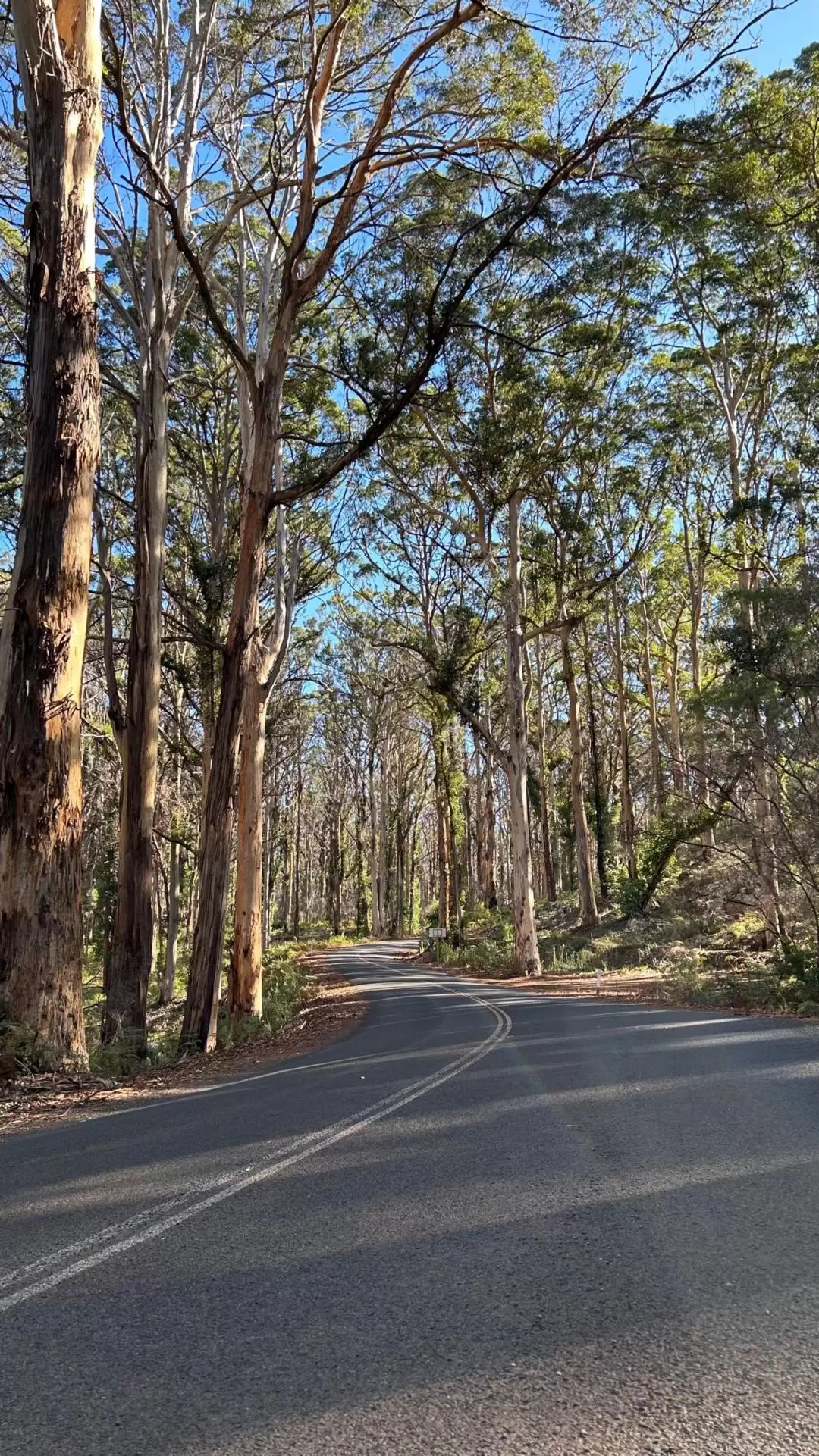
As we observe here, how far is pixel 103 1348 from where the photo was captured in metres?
2.95

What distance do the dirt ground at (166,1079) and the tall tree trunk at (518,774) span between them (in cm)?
626

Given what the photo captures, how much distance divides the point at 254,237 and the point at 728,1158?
20.7 meters

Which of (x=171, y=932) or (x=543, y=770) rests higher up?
Answer: (x=543, y=770)

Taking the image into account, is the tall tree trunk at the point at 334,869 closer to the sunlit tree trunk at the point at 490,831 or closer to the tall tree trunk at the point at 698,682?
the sunlit tree trunk at the point at 490,831

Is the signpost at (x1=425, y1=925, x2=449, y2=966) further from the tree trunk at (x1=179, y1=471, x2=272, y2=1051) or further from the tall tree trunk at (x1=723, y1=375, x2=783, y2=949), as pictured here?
the tree trunk at (x1=179, y1=471, x2=272, y2=1051)

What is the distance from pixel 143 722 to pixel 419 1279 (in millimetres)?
12425

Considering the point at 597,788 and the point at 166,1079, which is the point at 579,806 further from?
the point at 166,1079

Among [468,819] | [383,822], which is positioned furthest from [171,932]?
[468,819]

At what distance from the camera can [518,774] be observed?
24.1 m

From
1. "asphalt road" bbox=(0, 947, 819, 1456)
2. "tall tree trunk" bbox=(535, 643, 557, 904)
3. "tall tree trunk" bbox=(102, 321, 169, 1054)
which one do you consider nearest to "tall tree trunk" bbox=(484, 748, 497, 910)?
"tall tree trunk" bbox=(535, 643, 557, 904)

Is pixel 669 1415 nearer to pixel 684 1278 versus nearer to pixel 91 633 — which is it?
pixel 684 1278

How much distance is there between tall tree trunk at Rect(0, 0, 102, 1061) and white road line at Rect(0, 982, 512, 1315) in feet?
11.6

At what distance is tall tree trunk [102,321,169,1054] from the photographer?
14438 millimetres

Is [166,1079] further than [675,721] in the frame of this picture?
No
